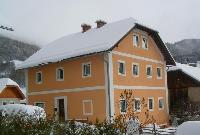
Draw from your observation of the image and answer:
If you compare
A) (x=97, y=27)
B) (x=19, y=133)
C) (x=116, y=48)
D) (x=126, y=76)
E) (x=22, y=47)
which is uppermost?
(x=22, y=47)

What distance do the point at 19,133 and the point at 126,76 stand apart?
18169mm

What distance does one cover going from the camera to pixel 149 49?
2872 centimetres

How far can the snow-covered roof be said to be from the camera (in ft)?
79.3

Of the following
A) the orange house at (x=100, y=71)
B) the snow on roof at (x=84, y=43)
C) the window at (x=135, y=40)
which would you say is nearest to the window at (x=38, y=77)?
the orange house at (x=100, y=71)

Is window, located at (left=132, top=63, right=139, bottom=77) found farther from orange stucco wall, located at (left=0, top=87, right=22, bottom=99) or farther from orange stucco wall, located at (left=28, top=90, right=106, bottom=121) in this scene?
orange stucco wall, located at (left=0, top=87, right=22, bottom=99)

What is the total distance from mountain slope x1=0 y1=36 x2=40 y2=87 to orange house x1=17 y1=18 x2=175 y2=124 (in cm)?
4845

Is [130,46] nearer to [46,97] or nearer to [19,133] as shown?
[46,97]

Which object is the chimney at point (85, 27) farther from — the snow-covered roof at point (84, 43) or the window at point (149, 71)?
the window at point (149, 71)

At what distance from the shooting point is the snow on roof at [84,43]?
24.2 meters

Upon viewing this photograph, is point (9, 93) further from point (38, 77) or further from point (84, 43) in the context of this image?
point (84, 43)

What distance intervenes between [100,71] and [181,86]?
12.0 meters

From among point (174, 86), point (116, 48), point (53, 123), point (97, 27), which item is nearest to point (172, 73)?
point (174, 86)

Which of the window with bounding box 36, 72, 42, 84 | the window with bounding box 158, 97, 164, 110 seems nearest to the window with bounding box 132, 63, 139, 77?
the window with bounding box 158, 97, 164, 110

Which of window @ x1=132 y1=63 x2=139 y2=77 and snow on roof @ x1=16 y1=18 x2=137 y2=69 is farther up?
snow on roof @ x1=16 y1=18 x2=137 y2=69
